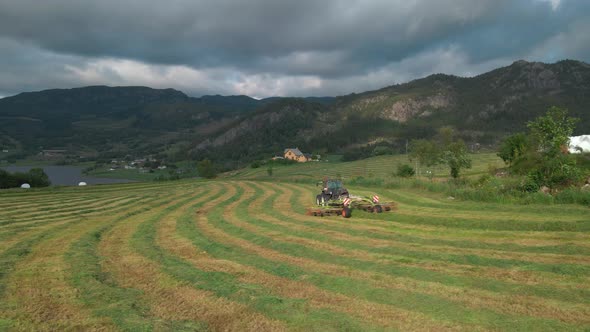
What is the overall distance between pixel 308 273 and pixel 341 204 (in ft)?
42.7

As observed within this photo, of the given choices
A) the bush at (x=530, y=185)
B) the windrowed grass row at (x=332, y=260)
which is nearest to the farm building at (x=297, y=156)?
the bush at (x=530, y=185)

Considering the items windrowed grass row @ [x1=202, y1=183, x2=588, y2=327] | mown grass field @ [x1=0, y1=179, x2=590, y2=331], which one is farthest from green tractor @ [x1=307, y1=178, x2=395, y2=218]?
windrowed grass row @ [x1=202, y1=183, x2=588, y2=327]

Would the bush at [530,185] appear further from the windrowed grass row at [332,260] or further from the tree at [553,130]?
the windrowed grass row at [332,260]

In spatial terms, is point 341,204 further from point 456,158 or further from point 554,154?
point 456,158

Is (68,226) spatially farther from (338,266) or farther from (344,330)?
(344,330)

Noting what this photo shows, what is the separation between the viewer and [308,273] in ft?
35.3

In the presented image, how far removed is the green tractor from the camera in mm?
21484

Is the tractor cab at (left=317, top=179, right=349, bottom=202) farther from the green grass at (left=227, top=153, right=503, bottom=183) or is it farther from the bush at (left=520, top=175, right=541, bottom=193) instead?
the green grass at (left=227, top=153, right=503, bottom=183)

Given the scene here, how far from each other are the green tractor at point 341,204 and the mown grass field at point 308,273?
1.62 meters

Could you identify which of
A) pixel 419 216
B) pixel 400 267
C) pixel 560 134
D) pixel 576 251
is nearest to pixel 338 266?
pixel 400 267

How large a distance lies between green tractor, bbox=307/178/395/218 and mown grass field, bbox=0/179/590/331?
1615 millimetres

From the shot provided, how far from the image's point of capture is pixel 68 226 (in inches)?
754

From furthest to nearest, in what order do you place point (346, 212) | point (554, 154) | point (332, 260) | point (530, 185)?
point (554, 154), point (530, 185), point (346, 212), point (332, 260)

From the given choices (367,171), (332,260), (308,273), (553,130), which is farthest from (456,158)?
(367,171)
